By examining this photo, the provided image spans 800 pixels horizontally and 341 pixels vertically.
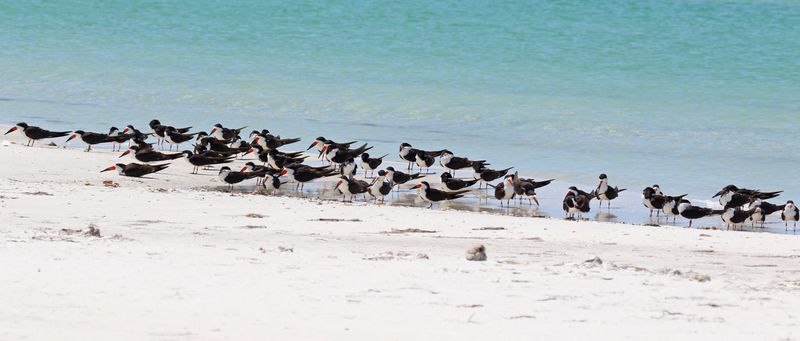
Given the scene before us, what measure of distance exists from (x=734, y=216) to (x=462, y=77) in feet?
56.8

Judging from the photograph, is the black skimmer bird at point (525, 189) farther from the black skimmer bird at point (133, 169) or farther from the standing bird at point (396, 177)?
the black skimmer bird at point (133, 169)

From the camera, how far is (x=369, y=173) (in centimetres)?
1794

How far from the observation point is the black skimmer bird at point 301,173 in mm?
16266

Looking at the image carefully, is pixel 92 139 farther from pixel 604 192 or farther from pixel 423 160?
pixel 604 192

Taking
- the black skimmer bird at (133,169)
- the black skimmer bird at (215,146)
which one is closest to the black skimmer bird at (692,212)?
the black skimmer bird at (133,169)

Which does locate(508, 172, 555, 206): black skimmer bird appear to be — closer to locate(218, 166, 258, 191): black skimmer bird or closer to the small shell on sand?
locate(218, 166, 258, 191): black skimmer bird

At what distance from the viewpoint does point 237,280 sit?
833 centimetres

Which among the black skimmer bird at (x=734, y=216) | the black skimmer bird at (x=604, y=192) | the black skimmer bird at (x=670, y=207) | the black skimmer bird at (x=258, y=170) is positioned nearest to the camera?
the black skimmer bird at (x=734, y=216)

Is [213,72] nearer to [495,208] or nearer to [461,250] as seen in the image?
[495,208]

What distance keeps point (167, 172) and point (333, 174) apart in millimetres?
2136

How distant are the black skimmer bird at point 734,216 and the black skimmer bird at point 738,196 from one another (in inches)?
11.2

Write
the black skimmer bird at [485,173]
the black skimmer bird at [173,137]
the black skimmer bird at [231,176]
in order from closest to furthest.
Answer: the black skimmer bird at [231,176] < the black skimmer bird at [485,173] < the black skimmer bird at [173,137]

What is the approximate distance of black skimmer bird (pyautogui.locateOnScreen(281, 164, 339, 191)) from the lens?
640 inches

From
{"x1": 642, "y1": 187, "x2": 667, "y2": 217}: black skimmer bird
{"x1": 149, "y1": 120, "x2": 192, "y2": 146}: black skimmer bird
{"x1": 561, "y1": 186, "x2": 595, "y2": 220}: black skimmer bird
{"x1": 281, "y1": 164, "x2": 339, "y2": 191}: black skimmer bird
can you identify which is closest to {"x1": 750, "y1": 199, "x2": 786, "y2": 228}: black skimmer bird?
{"x1": 642, "y1": 187, "x2": 667, "y2": 217}: black skimmer bird
